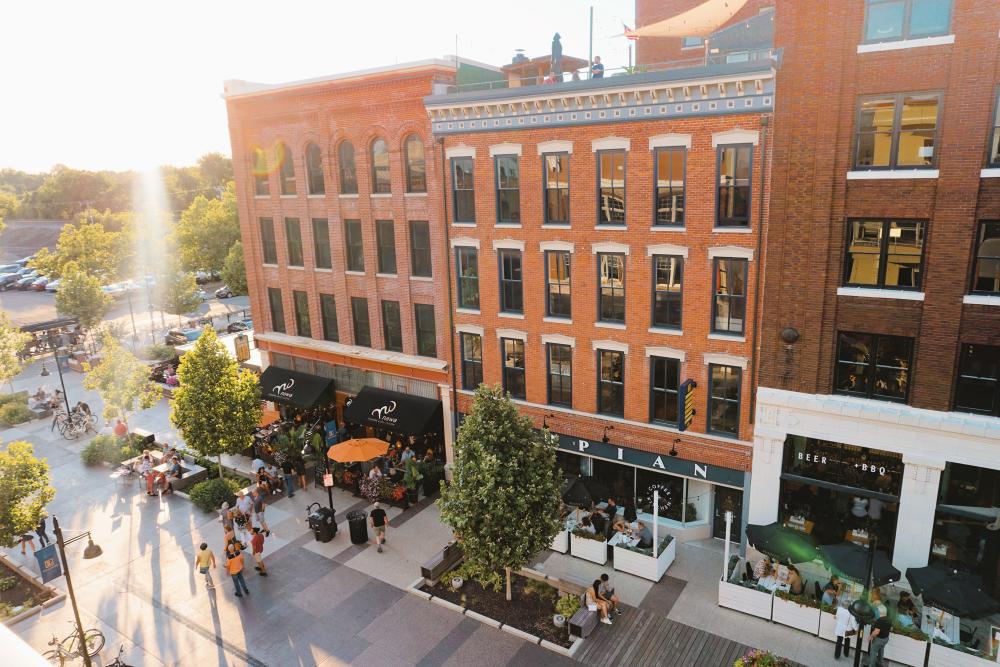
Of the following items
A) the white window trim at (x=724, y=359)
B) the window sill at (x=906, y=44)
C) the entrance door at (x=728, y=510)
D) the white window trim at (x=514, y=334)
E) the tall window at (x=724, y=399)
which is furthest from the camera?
the white window trim at (x=514, y=334)

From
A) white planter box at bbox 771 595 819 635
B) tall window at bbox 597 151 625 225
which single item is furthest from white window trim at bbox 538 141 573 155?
white planter box at bbox 771 595 819 635

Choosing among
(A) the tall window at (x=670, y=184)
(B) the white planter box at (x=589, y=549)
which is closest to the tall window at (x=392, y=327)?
(B) the white planter box at (x=589, y=549)

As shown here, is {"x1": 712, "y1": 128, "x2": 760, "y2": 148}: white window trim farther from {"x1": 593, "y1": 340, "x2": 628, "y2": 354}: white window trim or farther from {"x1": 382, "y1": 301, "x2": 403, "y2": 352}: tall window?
{"x1": 382, "y1": 301, "x2": 403, "y2": 352}: tall window

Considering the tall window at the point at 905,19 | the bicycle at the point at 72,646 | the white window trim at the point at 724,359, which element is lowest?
the bicycle at the point at 72,646

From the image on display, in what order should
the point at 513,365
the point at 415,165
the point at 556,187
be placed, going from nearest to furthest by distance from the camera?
the point at 556,187 < the point at 513,365 < the point at 415,165

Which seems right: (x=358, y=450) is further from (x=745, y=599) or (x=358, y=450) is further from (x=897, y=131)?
(x=897, y=131)

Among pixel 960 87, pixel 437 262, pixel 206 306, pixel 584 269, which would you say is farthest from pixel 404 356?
pixel 206 306

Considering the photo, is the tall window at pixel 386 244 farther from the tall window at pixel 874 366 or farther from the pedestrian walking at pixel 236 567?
the tall window at pixel 874 366

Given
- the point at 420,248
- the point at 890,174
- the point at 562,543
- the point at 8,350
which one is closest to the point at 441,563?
the point at 562,543
